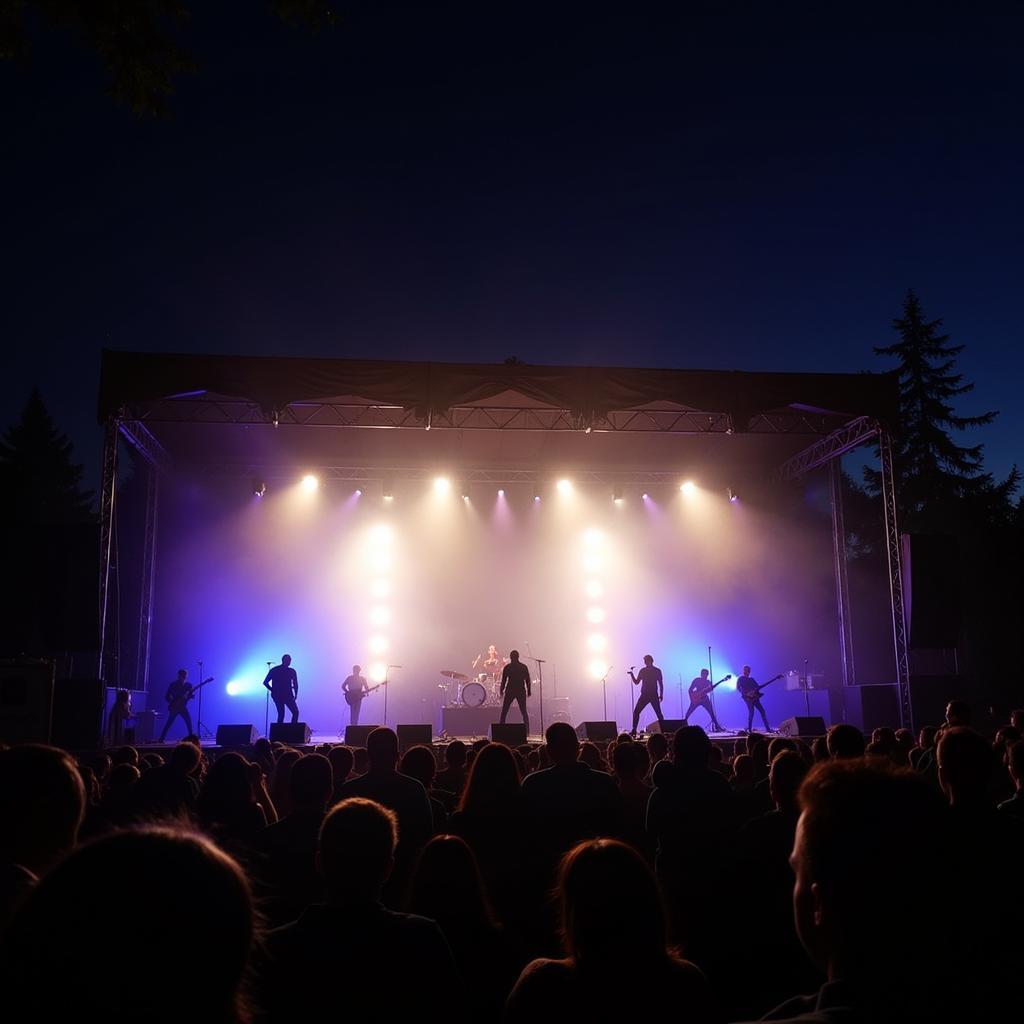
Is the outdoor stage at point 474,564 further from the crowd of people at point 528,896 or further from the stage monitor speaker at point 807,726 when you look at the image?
the crowd of people at point 528,896

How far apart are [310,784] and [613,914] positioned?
266cm

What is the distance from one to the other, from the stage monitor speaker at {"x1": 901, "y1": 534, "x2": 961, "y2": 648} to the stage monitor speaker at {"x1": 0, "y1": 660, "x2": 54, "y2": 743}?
13.2 meters

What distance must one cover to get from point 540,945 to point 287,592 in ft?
60.3

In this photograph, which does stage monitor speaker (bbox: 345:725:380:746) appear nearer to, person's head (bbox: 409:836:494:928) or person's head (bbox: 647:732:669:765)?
person's head (bbox: 647:732:669:765)

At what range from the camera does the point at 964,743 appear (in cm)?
344

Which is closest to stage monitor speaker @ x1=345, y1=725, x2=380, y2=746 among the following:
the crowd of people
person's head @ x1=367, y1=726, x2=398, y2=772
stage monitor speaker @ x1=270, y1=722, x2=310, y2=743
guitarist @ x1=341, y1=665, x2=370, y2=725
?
stage monitor speaker @ x1=270, y1=722, x2=310, y2=743

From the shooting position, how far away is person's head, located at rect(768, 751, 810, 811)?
13.6ft

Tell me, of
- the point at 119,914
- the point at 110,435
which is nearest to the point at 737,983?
the point at 119,914

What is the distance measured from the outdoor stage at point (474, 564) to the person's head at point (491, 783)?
13.5 m

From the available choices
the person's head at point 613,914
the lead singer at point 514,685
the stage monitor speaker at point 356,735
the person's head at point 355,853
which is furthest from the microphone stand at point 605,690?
the person's head at point 613,914

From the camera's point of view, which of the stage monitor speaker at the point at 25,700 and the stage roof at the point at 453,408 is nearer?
the stage monitor speaker at the point at 25,700

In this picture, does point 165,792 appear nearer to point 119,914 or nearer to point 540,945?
point 540,945

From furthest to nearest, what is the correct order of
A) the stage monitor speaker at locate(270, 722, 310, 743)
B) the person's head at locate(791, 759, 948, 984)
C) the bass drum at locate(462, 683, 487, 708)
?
the bass drum at locate(462, 683, 487, 708) < the stage monitor speaker at locate(270, 722, 310, 743) < the person's head at locate(791, 759, 948, 984)

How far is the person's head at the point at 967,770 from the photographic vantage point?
3.37 meters
